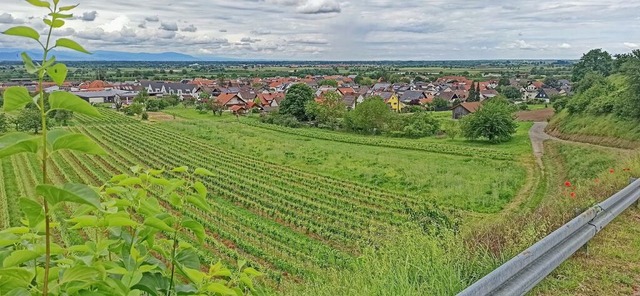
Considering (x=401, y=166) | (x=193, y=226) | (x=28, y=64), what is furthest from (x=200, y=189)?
(x=401, y=166)

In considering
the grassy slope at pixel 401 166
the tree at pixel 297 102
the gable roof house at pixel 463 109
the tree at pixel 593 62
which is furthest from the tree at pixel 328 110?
the tree at pixel 593 62

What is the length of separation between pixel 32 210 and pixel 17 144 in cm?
24

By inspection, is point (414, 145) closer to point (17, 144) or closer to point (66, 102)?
point (66, 102)

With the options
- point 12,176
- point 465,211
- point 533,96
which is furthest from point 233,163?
point 533,96

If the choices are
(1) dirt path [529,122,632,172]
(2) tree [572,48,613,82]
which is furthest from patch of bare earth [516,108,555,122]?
(2) tree [572,48,613,82]

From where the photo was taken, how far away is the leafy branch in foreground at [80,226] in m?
1.52

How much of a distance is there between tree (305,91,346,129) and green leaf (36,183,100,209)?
62.7 metres

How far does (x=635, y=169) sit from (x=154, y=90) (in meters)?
111

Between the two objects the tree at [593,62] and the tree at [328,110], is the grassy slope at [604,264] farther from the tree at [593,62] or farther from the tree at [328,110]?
the tree at [593,62]

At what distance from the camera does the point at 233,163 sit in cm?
3728

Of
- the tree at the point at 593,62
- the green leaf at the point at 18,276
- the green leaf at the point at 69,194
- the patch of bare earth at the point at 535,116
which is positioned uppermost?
the tree at the point at 593,62

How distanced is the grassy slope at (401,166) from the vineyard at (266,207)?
1792 mm

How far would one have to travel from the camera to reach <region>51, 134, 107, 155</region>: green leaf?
153cm

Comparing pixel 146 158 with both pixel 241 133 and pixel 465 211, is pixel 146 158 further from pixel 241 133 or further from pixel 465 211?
pixel 465 211
